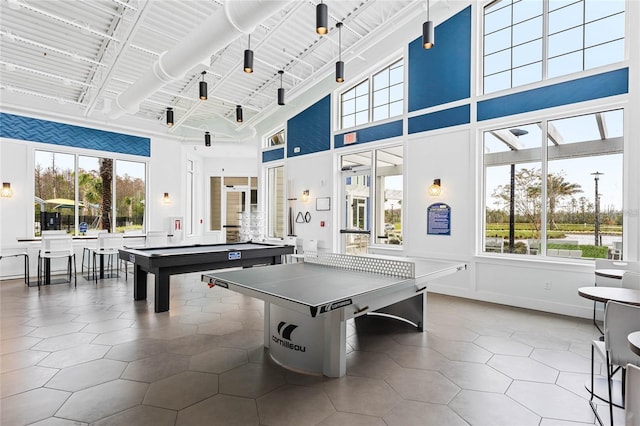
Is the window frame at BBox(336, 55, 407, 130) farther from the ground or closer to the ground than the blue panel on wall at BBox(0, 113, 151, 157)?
farther from the ground

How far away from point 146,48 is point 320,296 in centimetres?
622

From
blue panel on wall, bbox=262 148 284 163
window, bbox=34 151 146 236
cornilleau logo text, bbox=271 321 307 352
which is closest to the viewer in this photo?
cornilleau logo text, bbox=271 321 307 352

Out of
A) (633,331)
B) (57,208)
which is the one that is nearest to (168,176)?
(57,208)

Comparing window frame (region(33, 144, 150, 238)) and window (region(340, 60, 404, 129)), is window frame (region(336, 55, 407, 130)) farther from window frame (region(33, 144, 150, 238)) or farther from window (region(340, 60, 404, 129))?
window frame (region(33, 144, 150, 238))

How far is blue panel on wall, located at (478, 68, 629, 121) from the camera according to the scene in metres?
4.70

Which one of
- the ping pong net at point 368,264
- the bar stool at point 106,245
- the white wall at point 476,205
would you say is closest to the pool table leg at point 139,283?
the bar stool at point 106,245

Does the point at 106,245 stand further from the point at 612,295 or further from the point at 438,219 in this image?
the point at 612,295

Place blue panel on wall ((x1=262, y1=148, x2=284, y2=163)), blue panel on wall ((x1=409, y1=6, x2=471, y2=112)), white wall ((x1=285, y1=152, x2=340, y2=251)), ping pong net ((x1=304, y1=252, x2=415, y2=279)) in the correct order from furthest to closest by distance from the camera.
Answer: blue panel on wall ((x1=262, y1=148, x2=284, y2=163))
white wall ((x1=285, y1=152, x2=340, y2=251))
blue panel on wall ((x1=409, y1=6, x2=471, y2=112))
ping pong net ((x1=304, y1=252, x2=415, y2=279))

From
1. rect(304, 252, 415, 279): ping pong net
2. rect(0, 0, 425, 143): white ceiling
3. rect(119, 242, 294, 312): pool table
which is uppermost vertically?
rect(0, 0, 425, 143): white ceiling

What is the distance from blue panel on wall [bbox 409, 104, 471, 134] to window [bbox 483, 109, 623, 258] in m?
0.51

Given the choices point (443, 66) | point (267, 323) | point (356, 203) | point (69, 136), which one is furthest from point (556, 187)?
point (69, 136)

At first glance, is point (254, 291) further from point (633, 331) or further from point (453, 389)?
point (633, 331)

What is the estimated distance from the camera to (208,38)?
443 cm

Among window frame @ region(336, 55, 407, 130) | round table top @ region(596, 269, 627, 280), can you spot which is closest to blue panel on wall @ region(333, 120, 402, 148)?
window frame @ region(336, 55, 407, 130)
